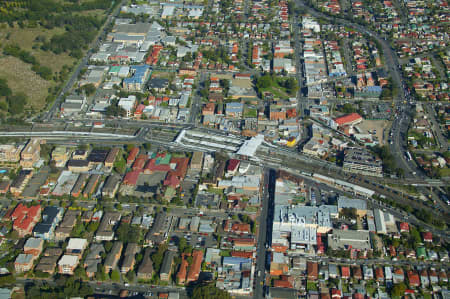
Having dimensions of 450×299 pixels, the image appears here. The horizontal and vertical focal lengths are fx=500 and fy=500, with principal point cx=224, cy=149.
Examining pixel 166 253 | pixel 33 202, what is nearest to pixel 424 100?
pixel 166 253

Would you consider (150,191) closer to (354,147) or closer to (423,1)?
(354,147)

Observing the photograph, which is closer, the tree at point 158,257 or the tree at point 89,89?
the tree at point 158,257

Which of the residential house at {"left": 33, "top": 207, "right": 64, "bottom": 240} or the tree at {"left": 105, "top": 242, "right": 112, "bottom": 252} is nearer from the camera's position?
the tree at {"left": 105, "top": 242, "right": 112, "bottom": 252}

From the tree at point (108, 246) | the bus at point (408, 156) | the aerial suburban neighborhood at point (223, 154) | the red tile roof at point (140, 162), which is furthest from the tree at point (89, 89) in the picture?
the bus at point (408, 156)

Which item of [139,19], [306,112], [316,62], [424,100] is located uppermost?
[139,19]

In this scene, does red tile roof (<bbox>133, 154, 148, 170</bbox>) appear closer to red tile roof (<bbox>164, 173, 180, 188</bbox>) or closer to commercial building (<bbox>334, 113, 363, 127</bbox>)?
red tile roof (<bbox>164, 173, 180, 188</bbox>)

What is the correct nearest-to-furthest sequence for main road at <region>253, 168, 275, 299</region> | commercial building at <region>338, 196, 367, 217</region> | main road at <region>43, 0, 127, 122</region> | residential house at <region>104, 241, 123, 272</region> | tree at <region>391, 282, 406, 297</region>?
tree at <region>391, 282, 406, 297</region>
main road at <region>253, 168, 275, 299</region>
residential house at <region>104, 241, 123, 272</region>
commercial building at <region>338, 196, 367, 217</region>
main road at <region>43, 0, 127, 122</region>

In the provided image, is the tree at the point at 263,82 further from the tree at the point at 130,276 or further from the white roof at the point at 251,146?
the tree at the point at 130,276

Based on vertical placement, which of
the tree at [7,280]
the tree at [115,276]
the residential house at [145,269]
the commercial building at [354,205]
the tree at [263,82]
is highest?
the tree at [263,82]

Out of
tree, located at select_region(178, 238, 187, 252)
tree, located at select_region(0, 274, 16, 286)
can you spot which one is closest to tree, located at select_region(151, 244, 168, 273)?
tree, located at select_region(178, 238, 187, 252)
